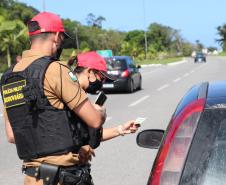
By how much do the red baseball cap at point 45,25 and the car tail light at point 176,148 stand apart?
3.29ft

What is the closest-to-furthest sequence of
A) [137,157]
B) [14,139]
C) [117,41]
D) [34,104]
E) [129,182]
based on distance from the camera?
[34,104]
[14,139]
[129,182]
[137,157]
[117,41]

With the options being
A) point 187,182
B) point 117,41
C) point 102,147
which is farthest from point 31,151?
point 117,41

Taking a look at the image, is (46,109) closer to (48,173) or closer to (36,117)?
(36,117)

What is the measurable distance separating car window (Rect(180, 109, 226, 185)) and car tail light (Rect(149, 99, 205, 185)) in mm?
34

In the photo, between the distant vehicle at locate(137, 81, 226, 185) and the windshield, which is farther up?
the distant vehicle at locate(137, 81, 226, 185)

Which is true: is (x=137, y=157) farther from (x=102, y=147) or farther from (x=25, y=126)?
(x=25, y=126)

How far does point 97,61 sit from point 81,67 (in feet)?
0.37

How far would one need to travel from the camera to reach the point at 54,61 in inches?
130

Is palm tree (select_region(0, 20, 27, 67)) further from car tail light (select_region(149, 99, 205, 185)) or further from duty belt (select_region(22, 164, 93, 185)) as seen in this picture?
car tail light (select_region(149, 99, 205, 185))

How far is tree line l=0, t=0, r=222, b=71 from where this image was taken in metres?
46.8

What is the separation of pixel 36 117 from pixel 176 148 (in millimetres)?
936

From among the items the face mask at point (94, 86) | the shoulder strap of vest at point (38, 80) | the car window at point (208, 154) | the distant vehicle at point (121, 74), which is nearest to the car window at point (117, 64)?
the distant vehicle at point (121, 74)

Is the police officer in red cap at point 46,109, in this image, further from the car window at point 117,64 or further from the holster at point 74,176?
the car window at point 117,64

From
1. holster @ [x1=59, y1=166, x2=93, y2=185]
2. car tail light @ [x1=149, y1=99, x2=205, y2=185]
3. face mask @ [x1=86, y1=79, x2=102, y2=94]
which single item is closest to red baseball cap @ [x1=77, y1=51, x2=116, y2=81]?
face mask @ [x1=86, y1=79, x2=102, y2=94]
